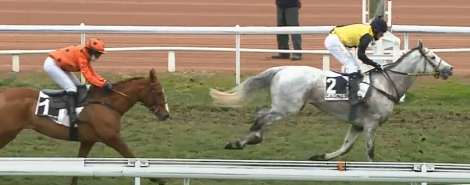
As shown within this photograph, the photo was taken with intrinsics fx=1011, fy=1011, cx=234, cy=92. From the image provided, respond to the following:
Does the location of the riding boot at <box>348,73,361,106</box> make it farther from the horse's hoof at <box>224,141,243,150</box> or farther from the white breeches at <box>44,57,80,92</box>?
the white breeches at <box>44,57,80,92</box>

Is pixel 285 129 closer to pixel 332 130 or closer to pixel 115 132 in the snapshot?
pixel 332 130

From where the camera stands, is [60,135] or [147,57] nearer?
[60,135]

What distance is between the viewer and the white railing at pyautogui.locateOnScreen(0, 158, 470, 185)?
236 inches

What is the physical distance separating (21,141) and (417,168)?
4534mm

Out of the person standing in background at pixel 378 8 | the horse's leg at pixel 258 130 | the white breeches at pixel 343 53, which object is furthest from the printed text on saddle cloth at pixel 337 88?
the person standing in background at pixel 378 8

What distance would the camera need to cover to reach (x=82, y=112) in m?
7.79

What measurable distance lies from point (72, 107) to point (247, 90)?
1.69 metres

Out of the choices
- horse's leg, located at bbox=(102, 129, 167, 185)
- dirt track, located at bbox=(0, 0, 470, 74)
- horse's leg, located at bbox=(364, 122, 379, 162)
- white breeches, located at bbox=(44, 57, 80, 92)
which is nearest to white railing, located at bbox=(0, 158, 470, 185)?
horse's leg, located at bbox=(102, 129, 167, 185)

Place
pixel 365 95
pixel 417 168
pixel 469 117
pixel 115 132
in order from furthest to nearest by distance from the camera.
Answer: pixel 469 117 → pixel 365 95 → pixel 115 132 → pixel 417 168

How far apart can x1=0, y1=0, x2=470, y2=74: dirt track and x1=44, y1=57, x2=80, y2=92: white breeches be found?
6257 millimetres

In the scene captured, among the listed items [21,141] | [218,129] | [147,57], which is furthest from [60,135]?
[147,57]

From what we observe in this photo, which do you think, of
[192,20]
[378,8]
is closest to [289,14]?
[378,8]

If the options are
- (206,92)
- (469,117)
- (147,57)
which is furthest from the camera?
(147,57)

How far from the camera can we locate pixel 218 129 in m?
10.1
